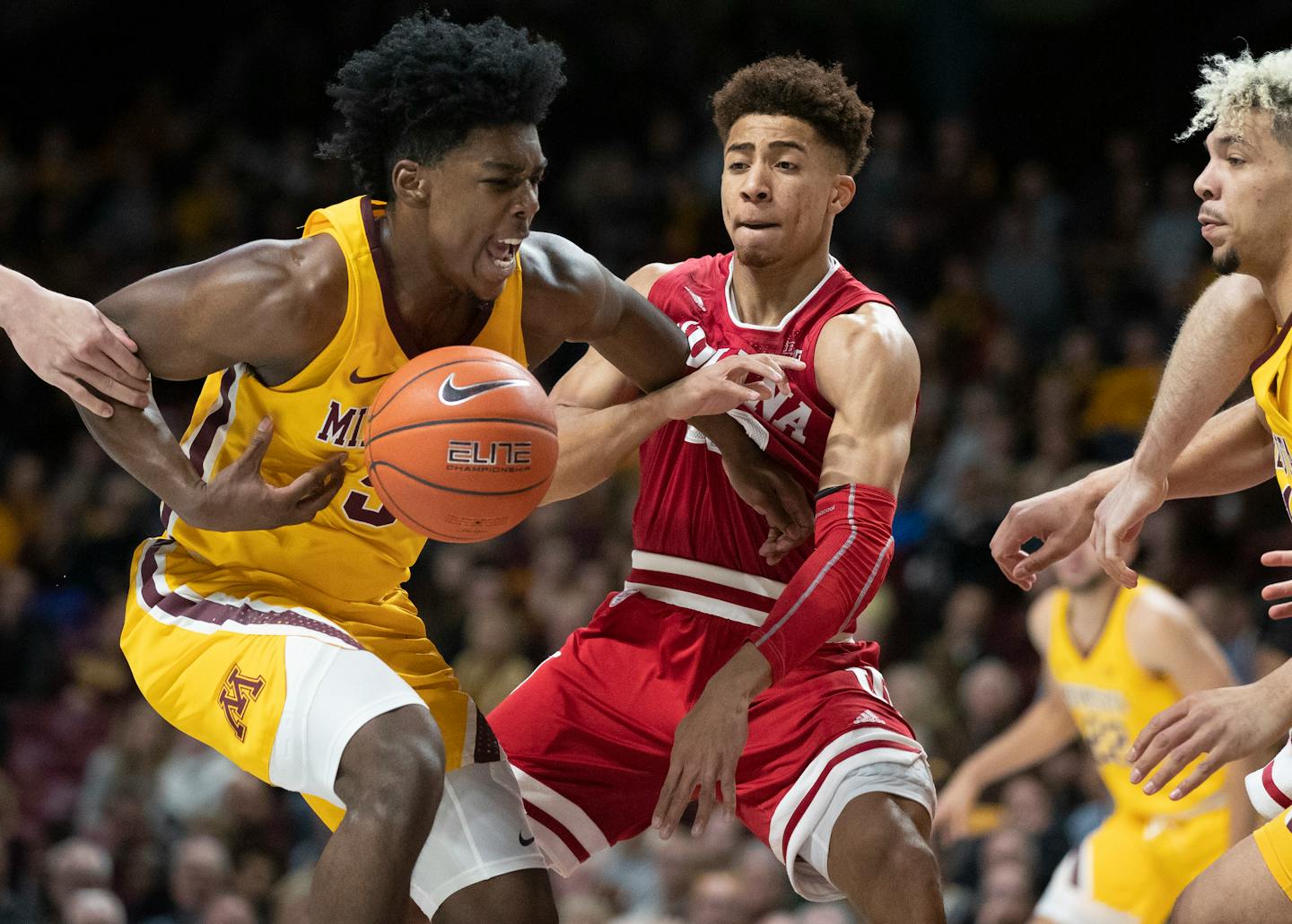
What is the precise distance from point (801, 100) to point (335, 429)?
156 cm

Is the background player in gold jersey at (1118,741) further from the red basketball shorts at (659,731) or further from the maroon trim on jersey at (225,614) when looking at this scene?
the maroon trim on jersey at (225,614)

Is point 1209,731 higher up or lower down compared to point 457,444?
lower down

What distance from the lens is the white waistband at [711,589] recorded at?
4.36 m

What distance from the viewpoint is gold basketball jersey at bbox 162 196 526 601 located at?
12.1ft

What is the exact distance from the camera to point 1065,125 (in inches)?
439

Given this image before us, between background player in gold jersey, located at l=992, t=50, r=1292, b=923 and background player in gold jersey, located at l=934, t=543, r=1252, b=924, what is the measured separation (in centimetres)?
166

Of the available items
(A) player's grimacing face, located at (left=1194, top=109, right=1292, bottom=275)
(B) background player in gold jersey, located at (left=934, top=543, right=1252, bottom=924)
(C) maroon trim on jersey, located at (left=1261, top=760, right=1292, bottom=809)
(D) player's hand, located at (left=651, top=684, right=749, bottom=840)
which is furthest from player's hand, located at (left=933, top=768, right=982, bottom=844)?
(A) player's grimacing face, located at (left=1194, top=109, right=1292, bottom=275)

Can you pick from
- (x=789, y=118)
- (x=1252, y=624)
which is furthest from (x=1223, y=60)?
(x=1252, y=624)

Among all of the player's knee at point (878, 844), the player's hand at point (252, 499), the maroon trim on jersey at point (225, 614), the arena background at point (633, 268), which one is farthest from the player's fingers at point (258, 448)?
the arena background at point (633, 268)

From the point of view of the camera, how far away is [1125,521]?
4.02 metres

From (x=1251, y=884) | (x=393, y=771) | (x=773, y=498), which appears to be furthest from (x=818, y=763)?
(x=393, y=771)

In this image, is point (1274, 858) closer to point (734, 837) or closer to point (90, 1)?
point (734, 837)

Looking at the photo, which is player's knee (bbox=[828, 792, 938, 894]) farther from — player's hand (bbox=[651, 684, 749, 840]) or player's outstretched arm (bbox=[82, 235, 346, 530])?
player's outstretched arm (bbox=[82, 235, 346, 530])

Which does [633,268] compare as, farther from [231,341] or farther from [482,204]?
[231,341]
